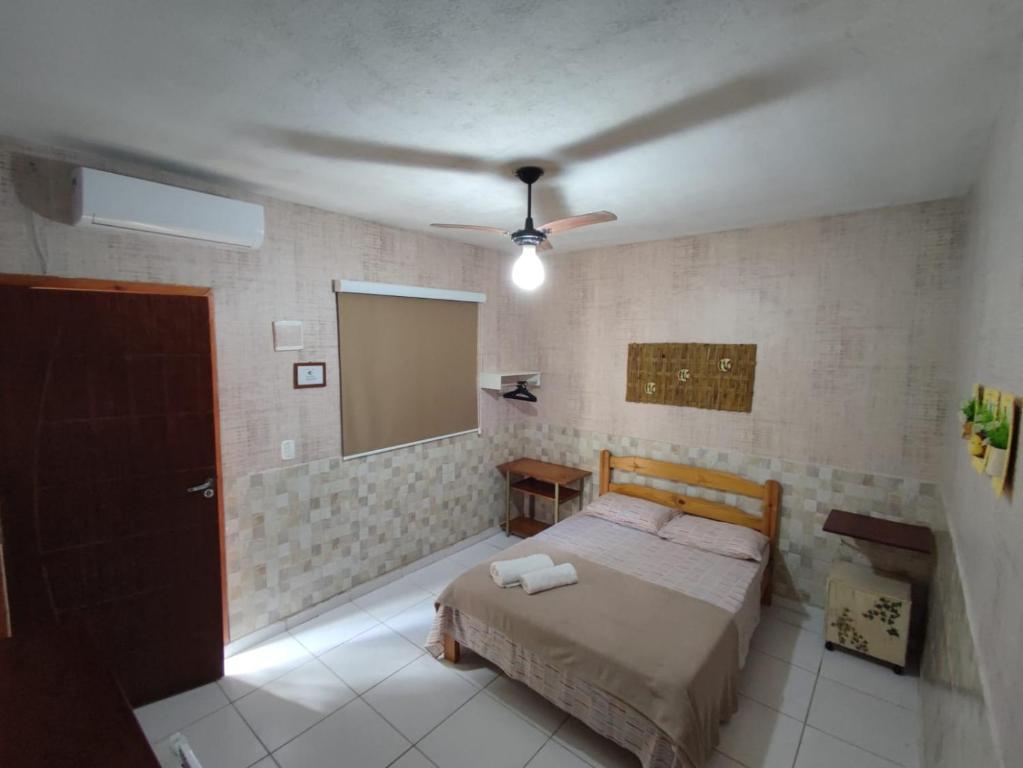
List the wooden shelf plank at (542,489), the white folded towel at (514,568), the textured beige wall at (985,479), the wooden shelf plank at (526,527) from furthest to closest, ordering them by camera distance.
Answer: the wooden shelf plank at (526,527) → the wooden shelf plank at (542,489) → the white folded towel at (514,568) → the textured beige wall at (985,479)

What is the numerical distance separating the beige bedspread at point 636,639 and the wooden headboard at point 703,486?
103 centimetres

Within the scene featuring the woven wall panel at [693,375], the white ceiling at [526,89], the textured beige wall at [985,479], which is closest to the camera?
the textured beige wall at [985,479]

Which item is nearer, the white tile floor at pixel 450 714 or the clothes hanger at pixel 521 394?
the white tile floor at pixel 450 714

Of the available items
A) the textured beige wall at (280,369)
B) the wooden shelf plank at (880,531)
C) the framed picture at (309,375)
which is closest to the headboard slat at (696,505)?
the wooden shelf plank at (880,531)

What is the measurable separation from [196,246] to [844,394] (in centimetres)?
375

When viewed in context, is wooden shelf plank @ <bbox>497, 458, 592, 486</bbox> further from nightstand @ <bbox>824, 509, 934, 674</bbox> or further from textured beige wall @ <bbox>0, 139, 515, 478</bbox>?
nightstand @ <bbox>824, 509, 934, 674</bbox>

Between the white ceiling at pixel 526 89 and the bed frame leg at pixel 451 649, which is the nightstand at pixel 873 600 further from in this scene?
the bed frame leg at pixel 451 649

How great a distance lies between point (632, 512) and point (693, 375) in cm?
110

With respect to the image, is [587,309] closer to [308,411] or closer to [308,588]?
[308,411]

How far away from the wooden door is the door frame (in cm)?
3

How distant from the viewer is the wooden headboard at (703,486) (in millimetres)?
2959

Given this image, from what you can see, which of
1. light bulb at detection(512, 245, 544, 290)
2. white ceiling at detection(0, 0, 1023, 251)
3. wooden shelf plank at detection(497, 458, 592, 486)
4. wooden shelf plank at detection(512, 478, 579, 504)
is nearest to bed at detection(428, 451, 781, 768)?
wooden shelf plank at detection(497, 458, 592, 486)

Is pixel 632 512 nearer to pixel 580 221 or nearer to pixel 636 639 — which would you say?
pixel 636 639

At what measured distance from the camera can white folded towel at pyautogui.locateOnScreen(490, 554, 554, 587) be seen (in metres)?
2.39
